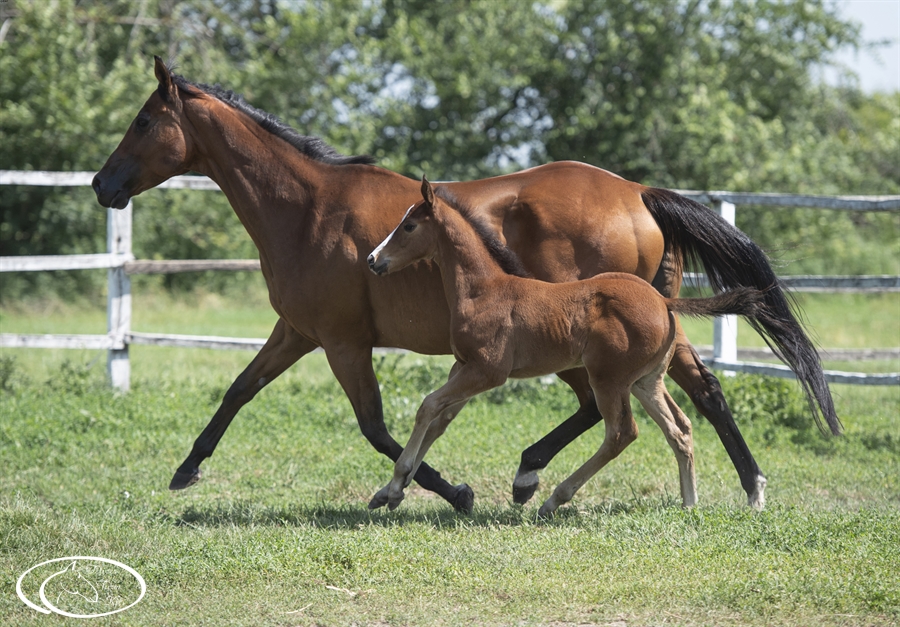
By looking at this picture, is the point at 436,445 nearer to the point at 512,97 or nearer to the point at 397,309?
the point at 397,309

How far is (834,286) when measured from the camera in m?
7.36

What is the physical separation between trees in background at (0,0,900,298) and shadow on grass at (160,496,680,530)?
34.7 feet

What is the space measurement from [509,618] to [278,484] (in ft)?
9.34

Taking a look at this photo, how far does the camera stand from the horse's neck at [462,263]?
15.2 feet

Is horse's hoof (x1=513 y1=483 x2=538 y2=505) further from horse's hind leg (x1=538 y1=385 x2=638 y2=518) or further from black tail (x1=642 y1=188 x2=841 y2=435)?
black tail (x1=642 y1=188 x2=841 y2=435)

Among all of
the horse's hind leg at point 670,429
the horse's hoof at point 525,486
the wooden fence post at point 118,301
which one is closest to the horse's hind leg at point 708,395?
the horse's hind leg at point 670,429

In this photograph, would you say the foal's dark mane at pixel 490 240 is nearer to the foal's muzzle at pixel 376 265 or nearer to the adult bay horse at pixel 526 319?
the adult bay horse at pixel 526 319

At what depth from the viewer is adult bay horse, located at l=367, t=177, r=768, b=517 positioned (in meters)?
4.46

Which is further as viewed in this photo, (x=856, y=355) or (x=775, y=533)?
(x=856, y=355)

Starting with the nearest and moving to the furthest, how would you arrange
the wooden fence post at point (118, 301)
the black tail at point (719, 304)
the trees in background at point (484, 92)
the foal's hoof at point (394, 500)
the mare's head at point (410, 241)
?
the black tail at point (719, 304)
the mare's head at point (410, 241)
the foal's hoof at point (394, 500)
the wooden fence post at point (118, 301)
the trees in background at point (484, 92)

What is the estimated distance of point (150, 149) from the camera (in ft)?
17.1

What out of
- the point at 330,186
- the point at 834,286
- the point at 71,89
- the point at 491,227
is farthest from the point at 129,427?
the point at 71,89

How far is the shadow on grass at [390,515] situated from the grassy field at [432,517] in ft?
0.07

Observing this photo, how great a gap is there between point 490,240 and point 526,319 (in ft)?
1.55
